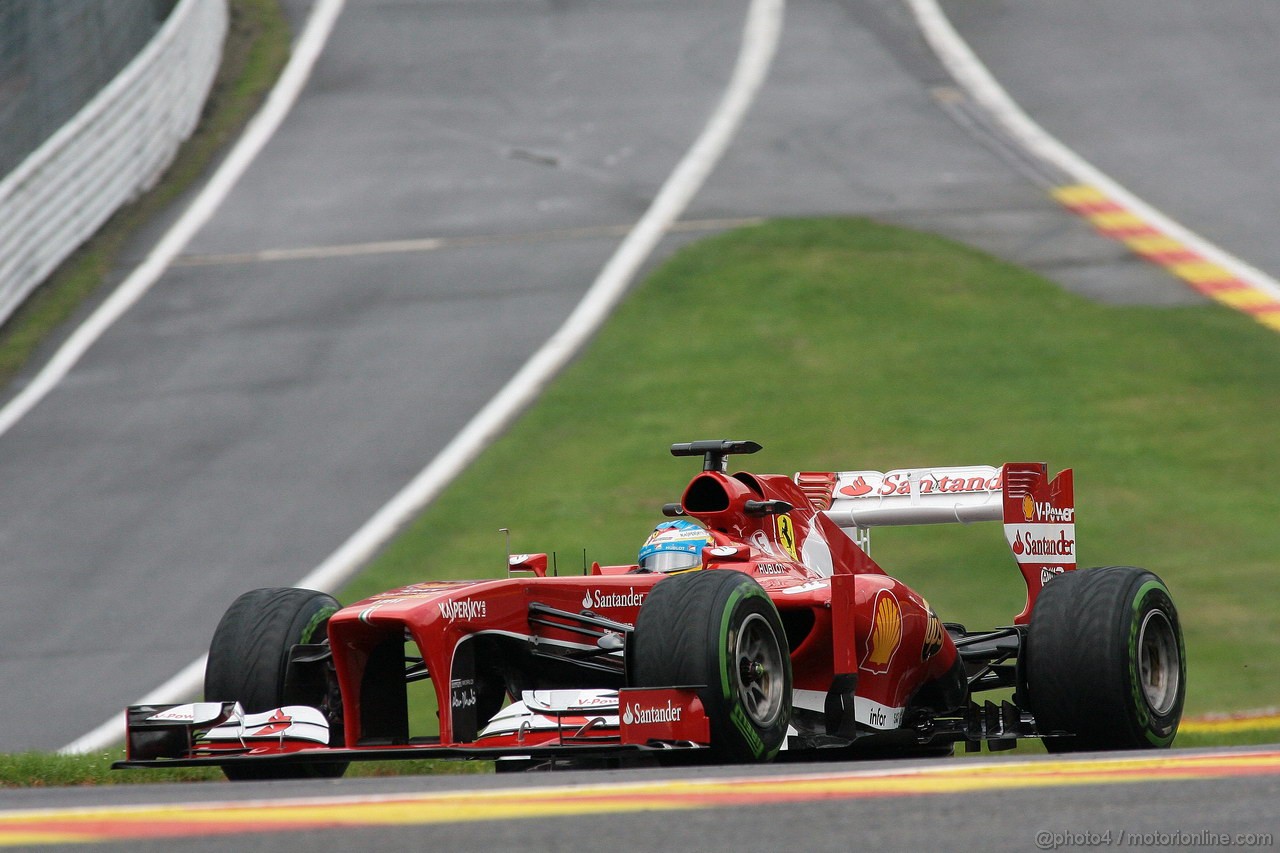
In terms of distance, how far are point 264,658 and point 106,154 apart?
18.6 meters

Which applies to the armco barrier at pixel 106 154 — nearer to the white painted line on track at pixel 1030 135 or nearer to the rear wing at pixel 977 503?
the white painted line on track at pixel 1030 135

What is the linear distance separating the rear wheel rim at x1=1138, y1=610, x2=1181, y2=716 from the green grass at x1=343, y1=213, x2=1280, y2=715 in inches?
131

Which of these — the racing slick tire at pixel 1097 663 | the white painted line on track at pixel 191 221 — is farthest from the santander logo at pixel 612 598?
the white painted line on track at pixel 191 221

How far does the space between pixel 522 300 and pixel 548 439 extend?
14.5ft

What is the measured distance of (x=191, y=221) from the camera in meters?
26.1

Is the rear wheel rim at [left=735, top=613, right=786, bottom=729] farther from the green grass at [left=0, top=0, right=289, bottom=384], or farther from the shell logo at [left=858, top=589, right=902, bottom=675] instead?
the green grass at [left=0, top=0, right=289, bottom=384]

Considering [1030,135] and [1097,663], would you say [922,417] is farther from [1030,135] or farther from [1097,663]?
[1030,135]

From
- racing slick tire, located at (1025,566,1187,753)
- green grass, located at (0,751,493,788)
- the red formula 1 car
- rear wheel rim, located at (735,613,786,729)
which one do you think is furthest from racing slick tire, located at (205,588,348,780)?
racing slick tire, located at (1025,566,1187,753)

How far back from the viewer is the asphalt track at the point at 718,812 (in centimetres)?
463

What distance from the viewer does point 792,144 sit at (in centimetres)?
2873

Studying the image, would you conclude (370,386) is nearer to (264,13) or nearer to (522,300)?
(522,300)

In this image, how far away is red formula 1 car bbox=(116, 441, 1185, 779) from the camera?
7754 millimetres

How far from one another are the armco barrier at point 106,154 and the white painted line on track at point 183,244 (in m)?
0.96

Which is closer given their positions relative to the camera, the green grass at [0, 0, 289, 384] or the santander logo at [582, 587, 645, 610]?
the santander logo at [582, 587, 645, 610]
